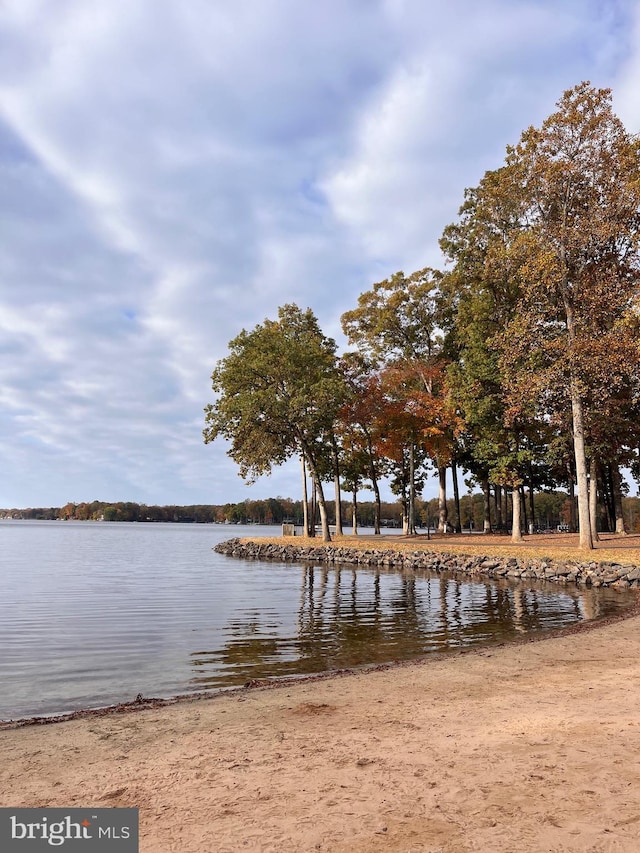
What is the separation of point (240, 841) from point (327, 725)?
2.89 meters

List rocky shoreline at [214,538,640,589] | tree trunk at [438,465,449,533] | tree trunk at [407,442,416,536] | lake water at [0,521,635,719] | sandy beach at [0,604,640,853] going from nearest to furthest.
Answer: sandy beach at [0,604,640,853] < lake water at [0,521,635,719] < rocky shoreline at [214,538,640,589] < tree trunk at [407,442,416,536] < tree trunk at [438,465,449,533]

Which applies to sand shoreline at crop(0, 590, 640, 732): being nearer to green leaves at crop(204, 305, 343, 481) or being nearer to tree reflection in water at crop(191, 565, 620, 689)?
tree reflection in water at crop(191, 565, 620, 689)

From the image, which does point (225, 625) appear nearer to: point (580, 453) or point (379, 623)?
point (379, 623)

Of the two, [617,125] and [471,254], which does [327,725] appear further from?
[471,254]

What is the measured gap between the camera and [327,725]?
682cm

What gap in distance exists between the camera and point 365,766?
546 centimetres

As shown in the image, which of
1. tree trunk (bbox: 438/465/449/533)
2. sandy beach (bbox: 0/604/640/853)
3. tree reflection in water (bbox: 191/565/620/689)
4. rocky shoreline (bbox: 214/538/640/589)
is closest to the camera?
sandy beach (bbox: 0/604/640/853)

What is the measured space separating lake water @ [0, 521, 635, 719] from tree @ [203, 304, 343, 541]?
12960 mm

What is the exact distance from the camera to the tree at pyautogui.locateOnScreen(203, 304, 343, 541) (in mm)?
39531

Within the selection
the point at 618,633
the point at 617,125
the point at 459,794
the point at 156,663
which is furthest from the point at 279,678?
the point at 617,125

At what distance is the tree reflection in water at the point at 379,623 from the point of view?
1150 cm

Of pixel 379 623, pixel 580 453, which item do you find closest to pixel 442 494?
pixel 580 453

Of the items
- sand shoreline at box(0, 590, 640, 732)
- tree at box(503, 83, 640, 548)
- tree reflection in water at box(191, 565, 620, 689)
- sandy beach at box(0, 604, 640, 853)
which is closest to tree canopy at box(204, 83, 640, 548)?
tree at box(503, 83, 640, 548)

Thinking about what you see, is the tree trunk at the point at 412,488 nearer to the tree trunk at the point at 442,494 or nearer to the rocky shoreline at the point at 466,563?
the tree trunk at the point at 442,494
